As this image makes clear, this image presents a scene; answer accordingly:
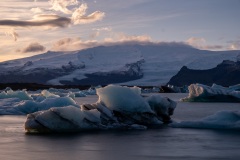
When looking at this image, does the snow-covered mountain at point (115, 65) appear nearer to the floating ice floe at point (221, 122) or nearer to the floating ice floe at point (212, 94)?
the floating ice floe at point (212, 94)

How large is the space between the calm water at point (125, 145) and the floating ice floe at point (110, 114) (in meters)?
0.61

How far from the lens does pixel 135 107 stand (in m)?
15.1

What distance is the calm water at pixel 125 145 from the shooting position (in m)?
9.69

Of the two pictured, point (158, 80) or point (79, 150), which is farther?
point (158, 80)

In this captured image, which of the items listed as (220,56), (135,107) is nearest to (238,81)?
(220,56)

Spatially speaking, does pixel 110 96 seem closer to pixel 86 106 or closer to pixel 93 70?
pixel 86 106

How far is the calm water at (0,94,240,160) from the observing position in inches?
381

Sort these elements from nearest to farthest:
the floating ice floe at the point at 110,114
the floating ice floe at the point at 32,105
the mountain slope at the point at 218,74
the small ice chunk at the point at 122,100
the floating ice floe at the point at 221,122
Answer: the floating ice floe at the point at 110,114, the floating ice floe at the point at 221,122, the small ice chunk at the point at 122,100, the floating ice floe at the point at 32,105, the mountain slope at the point at 218,74

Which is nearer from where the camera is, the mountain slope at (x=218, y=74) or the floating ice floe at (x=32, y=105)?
the floating ice floe at (x=32, y=105)

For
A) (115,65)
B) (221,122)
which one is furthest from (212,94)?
(115,65)

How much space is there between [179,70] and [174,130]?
111 metres

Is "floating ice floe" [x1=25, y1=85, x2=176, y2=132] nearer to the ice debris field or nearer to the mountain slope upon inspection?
the ice debris field

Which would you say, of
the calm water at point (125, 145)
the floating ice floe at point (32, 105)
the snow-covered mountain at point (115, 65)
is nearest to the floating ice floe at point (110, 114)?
the calm water at point (125, 145)

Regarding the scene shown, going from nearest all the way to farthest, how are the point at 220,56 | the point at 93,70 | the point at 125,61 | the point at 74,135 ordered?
the point at 74,135 < the point at 220,56 < the point at 93,70 < the point at 125,61
